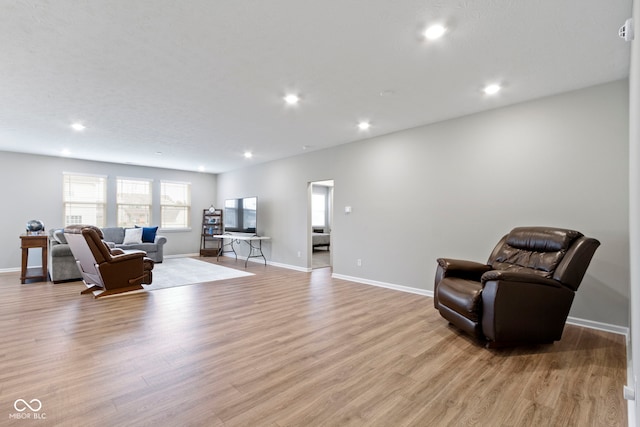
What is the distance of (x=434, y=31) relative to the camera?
7.57 ft

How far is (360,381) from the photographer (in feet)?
6.94

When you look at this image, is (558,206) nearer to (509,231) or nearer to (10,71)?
(509,231)

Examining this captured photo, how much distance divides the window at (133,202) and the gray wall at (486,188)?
15.9 ft

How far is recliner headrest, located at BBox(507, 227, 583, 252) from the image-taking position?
9.50 ft

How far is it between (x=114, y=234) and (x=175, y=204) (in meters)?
1.92

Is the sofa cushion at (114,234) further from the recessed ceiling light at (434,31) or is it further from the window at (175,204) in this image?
the recessed ceiling light at (434,31)

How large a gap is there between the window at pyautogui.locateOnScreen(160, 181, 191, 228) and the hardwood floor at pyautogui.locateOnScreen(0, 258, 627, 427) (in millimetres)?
5142

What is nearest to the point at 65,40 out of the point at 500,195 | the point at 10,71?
the point at 10,71

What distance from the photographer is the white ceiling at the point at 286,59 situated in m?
2.09

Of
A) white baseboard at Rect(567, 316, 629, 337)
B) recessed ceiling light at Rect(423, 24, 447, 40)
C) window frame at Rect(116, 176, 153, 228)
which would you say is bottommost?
white baseboard at Rect(567, 316, 629, 337)

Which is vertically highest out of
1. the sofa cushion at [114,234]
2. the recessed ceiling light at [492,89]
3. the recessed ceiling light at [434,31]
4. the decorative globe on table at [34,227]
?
the recessed ceiling light at [434,31]

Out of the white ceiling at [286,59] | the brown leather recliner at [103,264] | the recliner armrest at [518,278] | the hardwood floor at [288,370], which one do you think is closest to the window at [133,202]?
the white ceiling at [286,59]

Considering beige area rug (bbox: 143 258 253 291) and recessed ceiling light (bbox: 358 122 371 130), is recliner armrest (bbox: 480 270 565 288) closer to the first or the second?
recessed ceiling light (bbox: 358 122 371 130)

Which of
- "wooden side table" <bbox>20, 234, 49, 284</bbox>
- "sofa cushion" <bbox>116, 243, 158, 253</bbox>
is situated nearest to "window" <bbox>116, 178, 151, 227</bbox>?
"sofa cushion" <bbox>116, 243, 158, 253</bbox>
